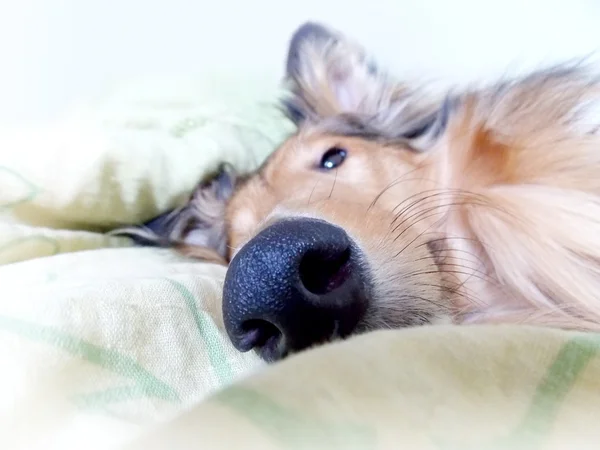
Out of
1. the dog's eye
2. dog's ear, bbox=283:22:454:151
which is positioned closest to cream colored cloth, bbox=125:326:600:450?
the dog's eye

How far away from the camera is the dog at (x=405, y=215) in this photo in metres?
0.78

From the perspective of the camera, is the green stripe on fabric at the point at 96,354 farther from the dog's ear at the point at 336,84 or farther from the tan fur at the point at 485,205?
the dog's ear at the point at 336,84

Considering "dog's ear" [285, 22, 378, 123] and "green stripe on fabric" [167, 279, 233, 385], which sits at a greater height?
"dog's ear" [285, 22, 378, 123]

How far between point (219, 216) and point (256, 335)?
76cm

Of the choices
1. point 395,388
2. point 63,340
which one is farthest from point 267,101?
point 395,388

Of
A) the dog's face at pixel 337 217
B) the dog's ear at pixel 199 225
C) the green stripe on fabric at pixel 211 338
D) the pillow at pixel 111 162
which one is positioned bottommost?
the dog's ear at pixel 199 225

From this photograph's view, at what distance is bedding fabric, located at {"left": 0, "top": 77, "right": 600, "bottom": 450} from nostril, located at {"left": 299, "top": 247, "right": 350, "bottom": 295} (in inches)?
4.6

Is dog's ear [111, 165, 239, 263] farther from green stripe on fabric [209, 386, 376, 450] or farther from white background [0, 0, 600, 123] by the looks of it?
green stripe on fabric [209, 386, 376, 450]

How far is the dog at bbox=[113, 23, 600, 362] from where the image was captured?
2.57 feet

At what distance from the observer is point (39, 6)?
1925mm

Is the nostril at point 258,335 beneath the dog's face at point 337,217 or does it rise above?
beneath

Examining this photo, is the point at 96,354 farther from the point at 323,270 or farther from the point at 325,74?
the point at 325,74

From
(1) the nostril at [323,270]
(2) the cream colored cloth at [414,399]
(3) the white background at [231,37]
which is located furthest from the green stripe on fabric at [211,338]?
(3) the white background at [231,37]

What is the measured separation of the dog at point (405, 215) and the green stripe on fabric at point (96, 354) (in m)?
0.13
